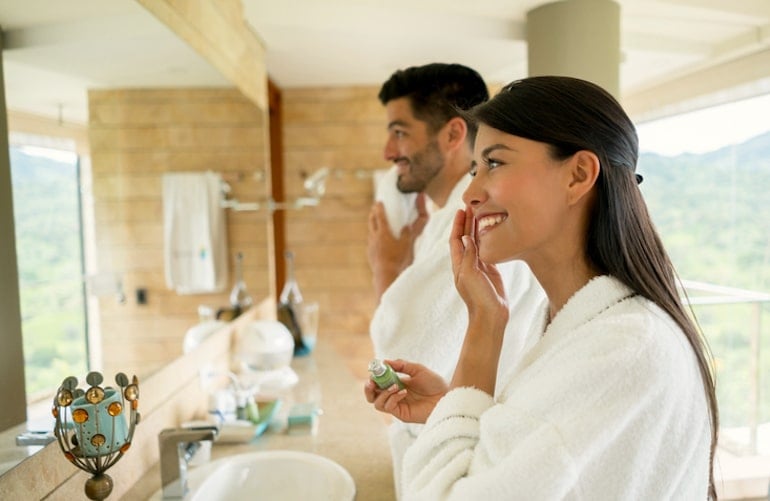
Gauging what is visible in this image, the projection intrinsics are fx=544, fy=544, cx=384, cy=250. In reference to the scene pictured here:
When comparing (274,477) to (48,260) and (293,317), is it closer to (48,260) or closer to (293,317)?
(48,260)

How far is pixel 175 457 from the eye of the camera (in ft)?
3.72

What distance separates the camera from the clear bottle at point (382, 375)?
Answer: 945 mm

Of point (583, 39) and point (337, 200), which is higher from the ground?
→ point (583, 39)

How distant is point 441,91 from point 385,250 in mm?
523

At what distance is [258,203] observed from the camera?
257cm

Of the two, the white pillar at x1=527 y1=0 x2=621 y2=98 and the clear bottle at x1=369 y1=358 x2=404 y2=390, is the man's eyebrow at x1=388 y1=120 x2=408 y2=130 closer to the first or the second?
the clear bottle at x1=369 y1=358 x2=404 y2=390

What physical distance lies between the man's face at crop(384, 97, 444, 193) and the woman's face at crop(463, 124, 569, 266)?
2.17ft

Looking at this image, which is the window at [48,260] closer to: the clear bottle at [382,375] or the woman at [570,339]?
the clear bottle at [382,375]

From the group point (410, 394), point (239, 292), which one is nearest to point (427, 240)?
point (410, 394)

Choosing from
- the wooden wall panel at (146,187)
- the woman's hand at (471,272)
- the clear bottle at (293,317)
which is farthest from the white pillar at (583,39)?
the woman's hand at (471,272)

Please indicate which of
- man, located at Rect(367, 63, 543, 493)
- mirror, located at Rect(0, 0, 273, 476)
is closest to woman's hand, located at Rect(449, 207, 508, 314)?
man, located at Rect(367, 63, 543, 493)

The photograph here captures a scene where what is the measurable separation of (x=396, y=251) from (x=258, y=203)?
1070mm

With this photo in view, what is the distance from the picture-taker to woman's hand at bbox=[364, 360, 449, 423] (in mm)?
993

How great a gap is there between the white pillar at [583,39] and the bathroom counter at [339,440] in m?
1.64
